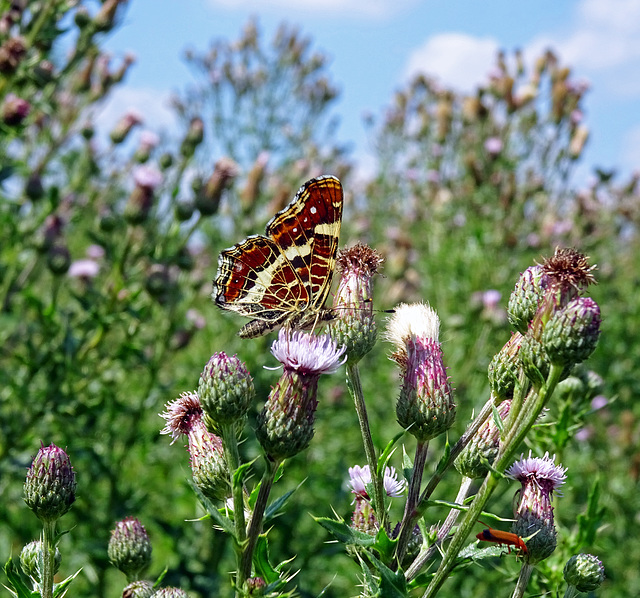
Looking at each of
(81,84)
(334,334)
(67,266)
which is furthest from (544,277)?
(81,84)

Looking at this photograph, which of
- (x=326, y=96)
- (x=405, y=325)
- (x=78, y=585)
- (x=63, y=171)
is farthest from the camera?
(x=326, y=96)

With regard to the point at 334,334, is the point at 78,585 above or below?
below

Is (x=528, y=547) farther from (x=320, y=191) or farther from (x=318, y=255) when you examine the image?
(x=320, y=191)

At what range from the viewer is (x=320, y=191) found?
2580 millimetres

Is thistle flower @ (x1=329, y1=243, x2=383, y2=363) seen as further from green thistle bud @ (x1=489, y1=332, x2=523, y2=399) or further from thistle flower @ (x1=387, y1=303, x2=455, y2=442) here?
green thistle bud @ (x1=489, y1=332, x2=523, y2=399)

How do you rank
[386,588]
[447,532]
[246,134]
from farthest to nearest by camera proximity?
[246,134]
[447,532]
[386,588]

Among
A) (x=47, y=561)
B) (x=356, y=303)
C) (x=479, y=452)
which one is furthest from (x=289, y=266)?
(x=47, y=561)

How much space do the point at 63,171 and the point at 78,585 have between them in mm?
4455

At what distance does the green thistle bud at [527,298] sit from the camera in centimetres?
191

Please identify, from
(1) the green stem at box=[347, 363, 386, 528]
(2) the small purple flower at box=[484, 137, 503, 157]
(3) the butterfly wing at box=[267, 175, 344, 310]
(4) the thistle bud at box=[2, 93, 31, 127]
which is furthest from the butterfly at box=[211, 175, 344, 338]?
(2) the small purple flower at box=[484, 137, 503, 157]

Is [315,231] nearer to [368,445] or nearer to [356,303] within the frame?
[356,303]

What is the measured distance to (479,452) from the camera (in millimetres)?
1834

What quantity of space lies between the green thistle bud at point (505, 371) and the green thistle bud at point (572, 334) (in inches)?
8.0

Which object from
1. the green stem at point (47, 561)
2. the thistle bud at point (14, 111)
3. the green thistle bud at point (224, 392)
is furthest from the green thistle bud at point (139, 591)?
the thistle bud at point (14, 111)
